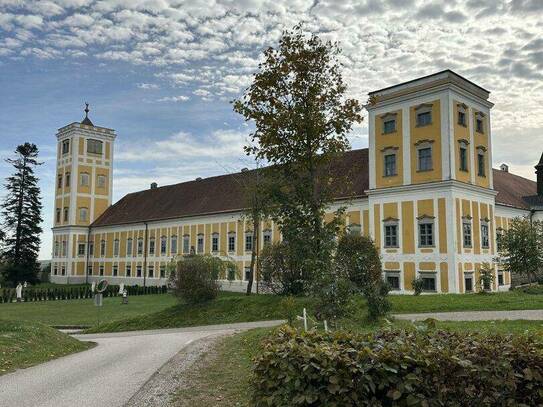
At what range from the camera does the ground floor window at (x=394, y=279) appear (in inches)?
1268

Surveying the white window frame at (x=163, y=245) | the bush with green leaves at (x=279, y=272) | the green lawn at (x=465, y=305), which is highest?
the white window frame at (x=163, y=245)

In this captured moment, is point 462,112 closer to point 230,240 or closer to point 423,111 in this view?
point 423,111

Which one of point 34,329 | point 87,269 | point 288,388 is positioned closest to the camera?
point 288,388

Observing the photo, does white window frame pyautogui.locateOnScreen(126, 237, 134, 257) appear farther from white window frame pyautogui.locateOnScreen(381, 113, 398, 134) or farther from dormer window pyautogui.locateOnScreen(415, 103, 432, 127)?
dormer window pyautogui.locateOnScreen(415, 103, 432, 127)

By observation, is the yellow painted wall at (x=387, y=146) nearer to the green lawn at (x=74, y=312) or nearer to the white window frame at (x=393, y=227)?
the white window frame at (x=393, y=227)

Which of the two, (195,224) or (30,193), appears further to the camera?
→ (30,193)

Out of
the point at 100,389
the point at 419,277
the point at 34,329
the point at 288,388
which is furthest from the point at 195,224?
the point at 288,388

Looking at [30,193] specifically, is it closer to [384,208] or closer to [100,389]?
[384,208]

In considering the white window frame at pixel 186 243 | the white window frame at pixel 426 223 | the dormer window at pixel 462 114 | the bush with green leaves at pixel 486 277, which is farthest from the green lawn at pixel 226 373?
the white window frame at pixel 186 243

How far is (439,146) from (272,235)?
1700cm

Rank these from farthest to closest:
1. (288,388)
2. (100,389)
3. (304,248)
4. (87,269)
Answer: (87,269) < (304,248) < (100,389) < (288,388)

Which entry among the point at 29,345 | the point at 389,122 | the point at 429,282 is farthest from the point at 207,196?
the point at 29,345

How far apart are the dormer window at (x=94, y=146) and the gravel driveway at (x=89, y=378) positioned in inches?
2247

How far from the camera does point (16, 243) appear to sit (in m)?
59.2
